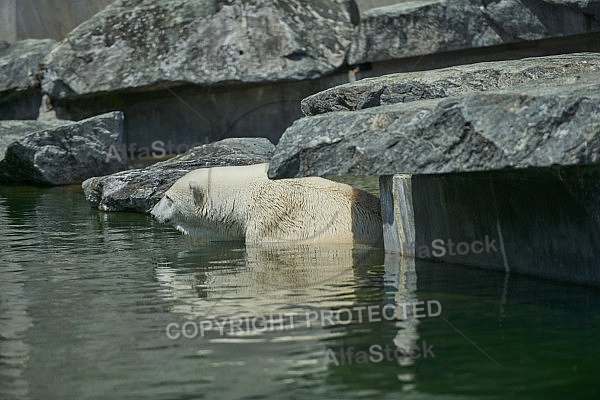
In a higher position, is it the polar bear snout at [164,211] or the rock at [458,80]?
the rock at [458,80]

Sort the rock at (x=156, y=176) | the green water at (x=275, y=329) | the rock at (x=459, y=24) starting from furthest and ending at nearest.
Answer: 1. the rock at (x=459, y=24)
2. the rock at (x=156, y=176)
3. the green water at (x=275, y=329)

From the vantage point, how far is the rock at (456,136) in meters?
3.69

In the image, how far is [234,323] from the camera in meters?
4.07

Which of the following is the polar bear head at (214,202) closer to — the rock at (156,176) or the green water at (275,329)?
Result: the green water at (275,329)

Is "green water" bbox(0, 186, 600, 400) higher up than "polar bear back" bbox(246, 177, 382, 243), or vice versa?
"polar bear back" bbox(246, 177, 382, 243)

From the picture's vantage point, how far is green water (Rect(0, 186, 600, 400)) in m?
3.25

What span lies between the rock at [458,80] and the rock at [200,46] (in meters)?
5.38

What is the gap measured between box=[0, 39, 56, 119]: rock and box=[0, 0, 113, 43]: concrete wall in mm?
278

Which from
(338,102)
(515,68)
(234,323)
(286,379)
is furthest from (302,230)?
(286,379)

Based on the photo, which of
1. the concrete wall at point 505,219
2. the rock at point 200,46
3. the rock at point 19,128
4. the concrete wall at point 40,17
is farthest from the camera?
the concrete wall at point 40,17

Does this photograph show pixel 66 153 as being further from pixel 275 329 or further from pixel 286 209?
pixel 275 329

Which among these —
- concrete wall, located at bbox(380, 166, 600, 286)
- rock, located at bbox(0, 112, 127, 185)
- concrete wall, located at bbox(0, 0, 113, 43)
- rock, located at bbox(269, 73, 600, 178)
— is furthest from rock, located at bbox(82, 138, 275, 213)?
concrete wall, located at bbox(0, 0, 113, 43)

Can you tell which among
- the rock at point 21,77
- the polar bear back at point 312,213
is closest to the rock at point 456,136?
the polar bear back at point 312,213

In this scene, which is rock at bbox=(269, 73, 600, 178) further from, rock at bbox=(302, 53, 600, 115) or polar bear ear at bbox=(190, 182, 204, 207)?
polar bear ear at bbox=(190, 182, 204, 207)
